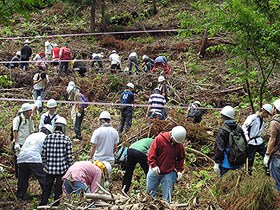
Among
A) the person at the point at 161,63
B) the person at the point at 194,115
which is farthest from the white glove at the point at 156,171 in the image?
the person at the point at 161,63

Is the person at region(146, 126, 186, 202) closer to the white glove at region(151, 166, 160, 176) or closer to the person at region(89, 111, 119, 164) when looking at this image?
the white glove at region(151, 166, 160, 176)

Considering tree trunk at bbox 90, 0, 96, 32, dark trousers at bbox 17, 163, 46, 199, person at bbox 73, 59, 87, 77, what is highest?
tree trunk at bbox 90, 0, 96, 32

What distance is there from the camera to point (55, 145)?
7.29 m

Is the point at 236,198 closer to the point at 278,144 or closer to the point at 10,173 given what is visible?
the point at 278,144

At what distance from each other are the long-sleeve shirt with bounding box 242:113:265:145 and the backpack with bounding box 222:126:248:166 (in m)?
1.22

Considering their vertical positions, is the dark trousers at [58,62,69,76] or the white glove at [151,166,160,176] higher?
the dark trousers at [58,62,69,76]

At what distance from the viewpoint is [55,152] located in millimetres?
7293

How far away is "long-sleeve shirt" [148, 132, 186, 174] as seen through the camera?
689cm

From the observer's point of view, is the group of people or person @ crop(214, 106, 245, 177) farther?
the group of people

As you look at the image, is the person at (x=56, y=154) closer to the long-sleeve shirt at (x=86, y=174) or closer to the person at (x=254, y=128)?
the long-sleeve shirt at (x=86, y=174)

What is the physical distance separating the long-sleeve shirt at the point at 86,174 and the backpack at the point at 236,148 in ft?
7.03

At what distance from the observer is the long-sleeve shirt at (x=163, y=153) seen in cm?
689

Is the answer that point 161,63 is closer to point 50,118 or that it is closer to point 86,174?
point 50,118

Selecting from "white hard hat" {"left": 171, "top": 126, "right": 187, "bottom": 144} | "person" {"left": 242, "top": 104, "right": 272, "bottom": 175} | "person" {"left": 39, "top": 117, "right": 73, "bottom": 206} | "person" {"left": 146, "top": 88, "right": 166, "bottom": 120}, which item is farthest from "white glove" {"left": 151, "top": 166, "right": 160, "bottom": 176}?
"person" {"left": 146, "top": 88, "right": 166, "bottom": 120}
